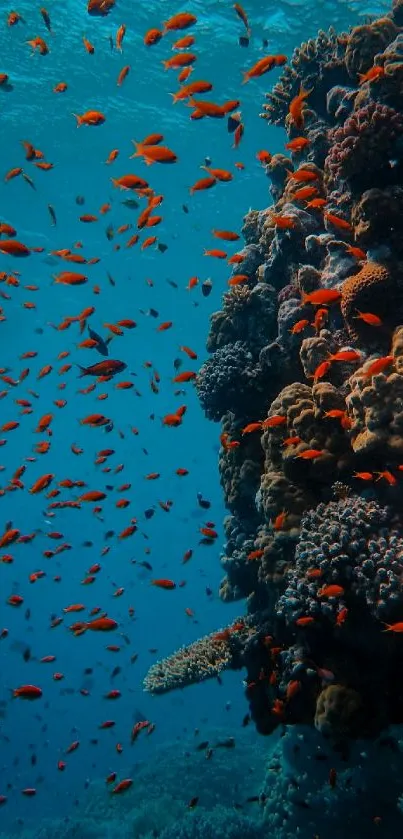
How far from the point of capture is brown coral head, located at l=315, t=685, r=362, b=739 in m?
6.02

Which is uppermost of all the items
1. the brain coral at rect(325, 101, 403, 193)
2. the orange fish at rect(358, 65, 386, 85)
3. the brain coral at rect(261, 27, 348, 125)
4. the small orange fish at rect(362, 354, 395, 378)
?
the brain coral at rect(261, 27, 348, 125)

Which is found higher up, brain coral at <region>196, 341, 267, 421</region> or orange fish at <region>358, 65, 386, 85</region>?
orange fish at <region>358, 65, 386, 85</region>

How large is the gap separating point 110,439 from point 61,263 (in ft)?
219

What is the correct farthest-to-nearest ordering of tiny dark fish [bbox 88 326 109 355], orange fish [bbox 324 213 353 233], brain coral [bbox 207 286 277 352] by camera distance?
tiny dark fish [bbox 88 326 109 355]
brain coral [bbox 207 286 277 352]
orange fish [bbox 324 213 353 233]

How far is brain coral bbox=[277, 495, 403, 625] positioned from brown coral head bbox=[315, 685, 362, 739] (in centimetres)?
85

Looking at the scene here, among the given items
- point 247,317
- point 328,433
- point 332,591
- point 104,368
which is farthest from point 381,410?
point 247,317

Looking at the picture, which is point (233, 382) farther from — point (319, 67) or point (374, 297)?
point (319, 67)

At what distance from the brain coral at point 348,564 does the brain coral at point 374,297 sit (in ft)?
7.25

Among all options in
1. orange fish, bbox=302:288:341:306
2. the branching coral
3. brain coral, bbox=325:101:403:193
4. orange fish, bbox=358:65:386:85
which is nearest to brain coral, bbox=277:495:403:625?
orange fish, bbox=302:288:341:306

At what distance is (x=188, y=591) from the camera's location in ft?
305

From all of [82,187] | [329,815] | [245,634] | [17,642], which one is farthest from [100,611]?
[82,187]

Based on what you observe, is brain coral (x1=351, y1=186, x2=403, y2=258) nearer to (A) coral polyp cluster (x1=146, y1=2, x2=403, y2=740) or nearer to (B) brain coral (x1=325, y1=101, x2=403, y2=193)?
(A) coral polyp cluster (x1=146, y1=2, x2=403, y2=740)

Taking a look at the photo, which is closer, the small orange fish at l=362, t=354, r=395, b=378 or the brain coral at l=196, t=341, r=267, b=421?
the small orange fish at l=362, t=354, r=395, b=378

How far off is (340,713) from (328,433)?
3.22 meters
